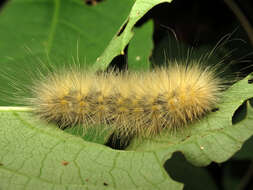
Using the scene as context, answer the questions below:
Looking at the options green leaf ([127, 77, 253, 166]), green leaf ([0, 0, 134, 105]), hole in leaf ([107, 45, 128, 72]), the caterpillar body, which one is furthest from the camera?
green leaf ([0, 0, 134, 105])

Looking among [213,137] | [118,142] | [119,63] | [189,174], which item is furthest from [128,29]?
[189,174]

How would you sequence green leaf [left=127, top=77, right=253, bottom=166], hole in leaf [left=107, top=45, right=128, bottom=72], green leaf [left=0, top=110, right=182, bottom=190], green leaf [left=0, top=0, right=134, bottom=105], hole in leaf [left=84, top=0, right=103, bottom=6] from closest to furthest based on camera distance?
green leaf [left=127, top=77, right=253, bottom=166]
green leaf [left=0, top=110, right=182, bottom=190]
hole in leaf [left=107, top=45, right=128, bottom=72]
green leaf [left=0, top=0, right=134, bottom=105]
hole in leaf [left=84, top=0, right=103, bottom=6]

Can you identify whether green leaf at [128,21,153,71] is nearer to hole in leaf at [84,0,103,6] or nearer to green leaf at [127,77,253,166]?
hole in leaf at [84,0,103,6]

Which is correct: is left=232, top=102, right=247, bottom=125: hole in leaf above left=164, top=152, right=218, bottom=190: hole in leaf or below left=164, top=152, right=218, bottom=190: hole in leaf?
above

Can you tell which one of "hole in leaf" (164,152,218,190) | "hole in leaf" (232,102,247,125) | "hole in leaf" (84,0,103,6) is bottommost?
"hole in leaf" (164,152,218,190)

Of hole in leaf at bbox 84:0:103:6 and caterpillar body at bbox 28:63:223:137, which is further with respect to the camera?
hole in leaf at bbox 84:0:103:6

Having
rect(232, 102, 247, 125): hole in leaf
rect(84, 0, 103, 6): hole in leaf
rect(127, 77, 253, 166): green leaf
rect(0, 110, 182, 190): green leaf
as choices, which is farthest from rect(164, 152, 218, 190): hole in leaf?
rect(84, 0, 103, 6): hole in leaf

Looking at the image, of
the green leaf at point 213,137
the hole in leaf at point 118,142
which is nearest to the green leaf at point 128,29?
the hole in leaf at point 118,142
